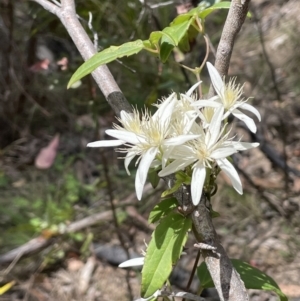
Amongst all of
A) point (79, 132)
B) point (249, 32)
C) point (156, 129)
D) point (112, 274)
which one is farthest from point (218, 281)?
point (249, 32)

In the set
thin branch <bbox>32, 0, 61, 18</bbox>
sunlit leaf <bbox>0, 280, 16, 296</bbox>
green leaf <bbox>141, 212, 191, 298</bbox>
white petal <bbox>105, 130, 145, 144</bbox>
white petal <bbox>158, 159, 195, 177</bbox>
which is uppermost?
thin branch <bbox>32, 0, 61, 18</bbox>

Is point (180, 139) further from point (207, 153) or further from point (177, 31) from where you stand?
point (177, 31)

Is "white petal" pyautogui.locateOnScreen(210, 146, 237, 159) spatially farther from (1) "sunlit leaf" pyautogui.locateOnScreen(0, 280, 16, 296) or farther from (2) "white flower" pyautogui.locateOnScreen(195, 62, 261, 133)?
(1) "sunlit leaf" pyautogui.locateOnScreen(0, 280, 16, 296)

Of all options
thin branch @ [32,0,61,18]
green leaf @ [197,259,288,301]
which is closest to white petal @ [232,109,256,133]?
green leaf @ [197,259,288,301]

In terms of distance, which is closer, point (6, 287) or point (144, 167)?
point (144, 167)

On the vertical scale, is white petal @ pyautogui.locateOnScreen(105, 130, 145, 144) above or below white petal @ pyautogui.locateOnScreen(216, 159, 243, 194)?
above

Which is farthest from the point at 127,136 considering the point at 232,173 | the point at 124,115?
the point at 232,173

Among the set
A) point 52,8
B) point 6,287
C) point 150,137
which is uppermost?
point 52,8

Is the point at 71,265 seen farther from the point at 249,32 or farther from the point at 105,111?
the point at 249,32
